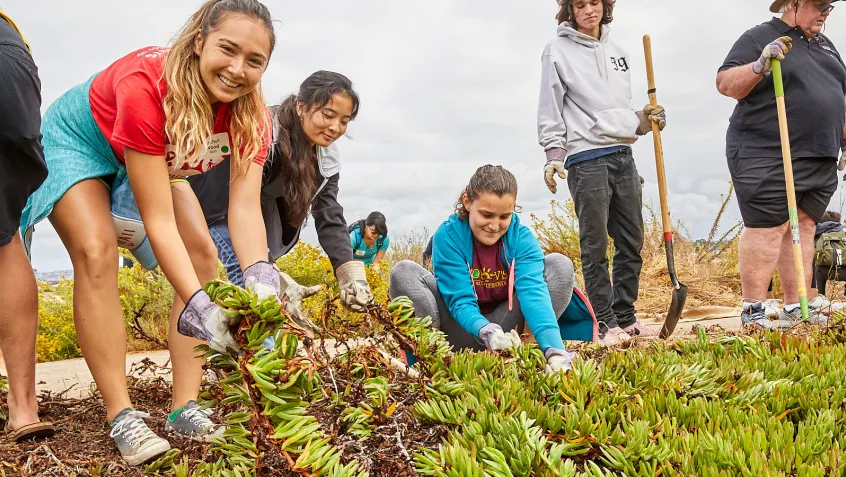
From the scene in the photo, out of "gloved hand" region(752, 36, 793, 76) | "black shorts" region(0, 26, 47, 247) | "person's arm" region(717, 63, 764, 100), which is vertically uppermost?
"gloved hand" region(752, 36, 793, 76)

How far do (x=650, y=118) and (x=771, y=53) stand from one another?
110cm

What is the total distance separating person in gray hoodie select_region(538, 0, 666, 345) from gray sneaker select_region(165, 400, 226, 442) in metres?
3.13

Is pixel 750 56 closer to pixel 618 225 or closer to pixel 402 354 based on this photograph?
pixel 618 225

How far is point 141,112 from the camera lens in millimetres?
2273

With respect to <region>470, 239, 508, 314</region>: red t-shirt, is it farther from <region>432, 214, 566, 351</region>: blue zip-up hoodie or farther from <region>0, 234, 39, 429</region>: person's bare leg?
<region>0, 234, 39, 429</region>: person's bare leg

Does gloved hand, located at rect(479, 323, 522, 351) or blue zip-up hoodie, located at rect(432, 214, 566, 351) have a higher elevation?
blue zip-up hoodie, located at rect(432, 214, 566, 351)

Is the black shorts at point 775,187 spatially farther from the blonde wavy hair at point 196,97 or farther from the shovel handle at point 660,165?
the blonde wavy hair at point 196,97

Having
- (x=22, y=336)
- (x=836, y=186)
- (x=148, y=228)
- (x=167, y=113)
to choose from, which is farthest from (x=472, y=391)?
(x=836, y=186)

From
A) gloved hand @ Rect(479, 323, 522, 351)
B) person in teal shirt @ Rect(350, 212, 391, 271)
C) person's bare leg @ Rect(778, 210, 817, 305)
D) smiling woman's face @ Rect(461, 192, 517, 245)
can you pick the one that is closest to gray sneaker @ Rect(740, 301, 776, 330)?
person's bare leg @ Rect(778, 210, 817, 305)

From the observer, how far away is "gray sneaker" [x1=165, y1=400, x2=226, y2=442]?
→ 7.66 ft

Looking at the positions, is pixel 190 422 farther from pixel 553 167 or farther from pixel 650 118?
pixel 650 118

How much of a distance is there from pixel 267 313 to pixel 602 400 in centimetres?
103

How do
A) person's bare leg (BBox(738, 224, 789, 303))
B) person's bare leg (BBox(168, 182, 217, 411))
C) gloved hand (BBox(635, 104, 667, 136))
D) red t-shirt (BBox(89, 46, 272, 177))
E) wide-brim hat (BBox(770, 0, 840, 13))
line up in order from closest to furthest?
red t-shirt (BBox(89, 46, 272, 177)) < person's bare leg (BBox(168, 182, 217, 411)) < person's bare leg (BBox(738, 224, 789, 303)) < wide-brim hat (BBox(770, 0, 840, 13)) < gloved hand (BBox(635, 104, 667, 136))

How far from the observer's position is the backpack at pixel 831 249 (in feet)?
24.1
